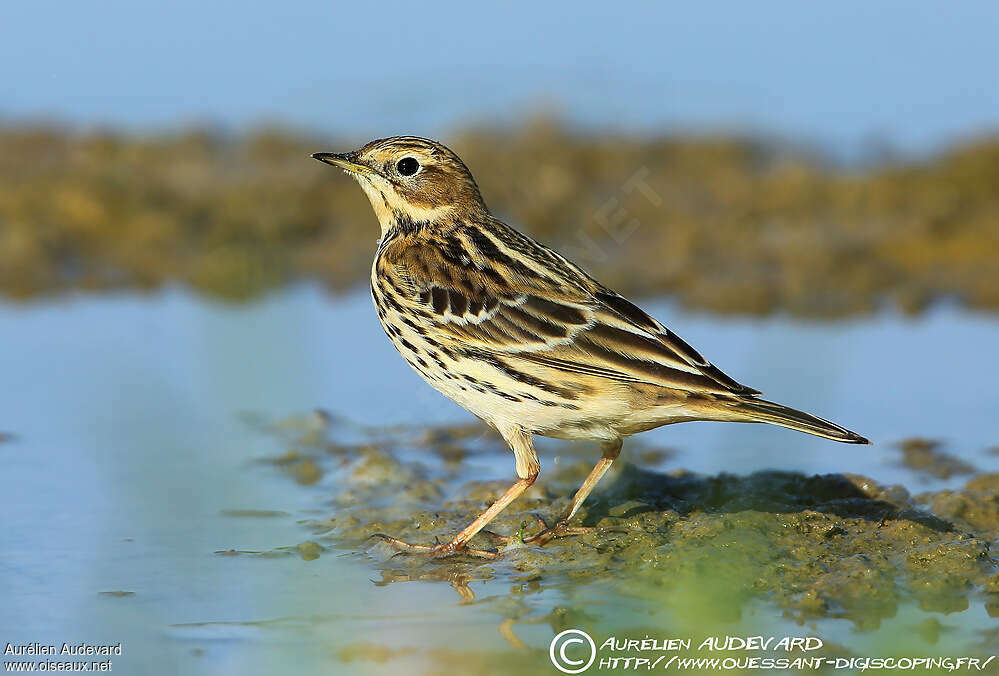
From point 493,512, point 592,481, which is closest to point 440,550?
point 493,512

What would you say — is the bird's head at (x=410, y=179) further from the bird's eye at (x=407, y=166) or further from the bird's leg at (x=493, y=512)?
the bird's leg at (x=493, y=512)

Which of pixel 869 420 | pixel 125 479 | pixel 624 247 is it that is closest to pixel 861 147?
pixel 624 247

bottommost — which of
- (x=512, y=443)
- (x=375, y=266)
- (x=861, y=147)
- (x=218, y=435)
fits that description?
(x=218, y=435)

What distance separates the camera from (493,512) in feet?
22.9

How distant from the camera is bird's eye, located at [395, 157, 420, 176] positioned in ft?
25.7

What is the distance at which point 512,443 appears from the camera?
6992 mm

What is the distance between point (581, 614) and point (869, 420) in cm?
406

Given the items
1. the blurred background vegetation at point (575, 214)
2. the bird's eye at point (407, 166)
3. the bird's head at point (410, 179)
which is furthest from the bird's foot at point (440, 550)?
the blurred background vegetation at point (575, 214)

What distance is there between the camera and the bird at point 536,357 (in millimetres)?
6566

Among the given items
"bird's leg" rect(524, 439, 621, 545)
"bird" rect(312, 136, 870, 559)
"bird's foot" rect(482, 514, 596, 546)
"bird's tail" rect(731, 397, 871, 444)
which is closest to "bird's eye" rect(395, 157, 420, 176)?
"bird" rect(312, 136, 870, 559)

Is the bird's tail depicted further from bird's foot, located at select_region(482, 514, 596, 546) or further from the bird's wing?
bird's foot, located at select_region(482, 514, 596, 546)

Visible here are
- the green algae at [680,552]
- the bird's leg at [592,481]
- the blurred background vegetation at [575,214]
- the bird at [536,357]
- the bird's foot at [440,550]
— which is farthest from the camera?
the blurred background vegetation at [575,214]

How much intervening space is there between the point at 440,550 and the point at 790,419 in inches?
69.9

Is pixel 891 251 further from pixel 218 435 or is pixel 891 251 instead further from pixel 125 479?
pixel 125 479
